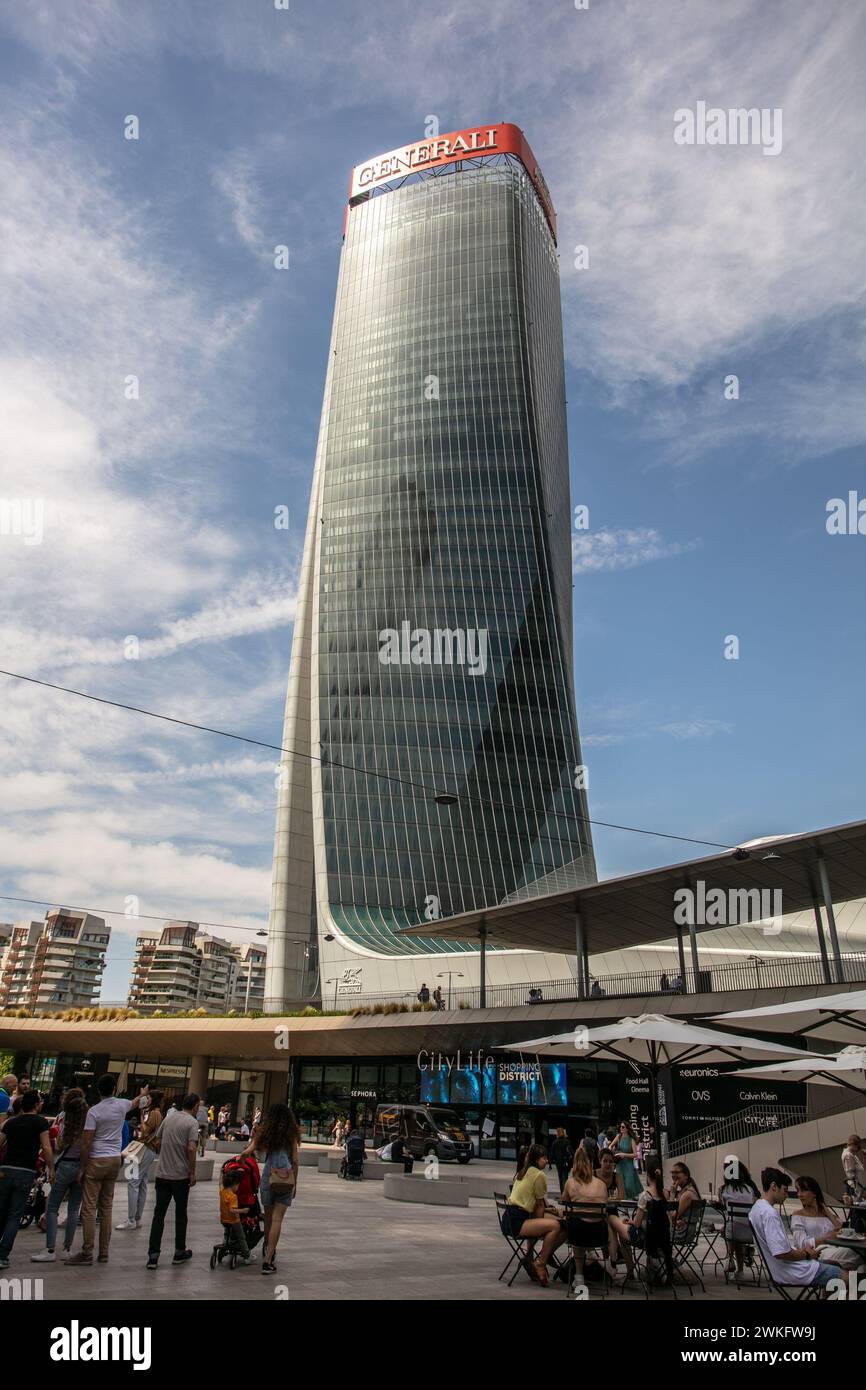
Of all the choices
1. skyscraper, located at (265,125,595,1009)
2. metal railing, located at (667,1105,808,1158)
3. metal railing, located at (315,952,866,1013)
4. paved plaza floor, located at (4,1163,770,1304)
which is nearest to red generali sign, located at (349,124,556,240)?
skyscraper, located at (265,125,595,1009)

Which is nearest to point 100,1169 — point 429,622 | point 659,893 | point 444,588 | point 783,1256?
point 783,1256

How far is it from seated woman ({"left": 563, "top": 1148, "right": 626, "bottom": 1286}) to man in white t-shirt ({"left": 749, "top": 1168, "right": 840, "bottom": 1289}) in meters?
1.59

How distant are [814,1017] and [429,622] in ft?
200

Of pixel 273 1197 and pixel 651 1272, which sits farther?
pixel 651 1272

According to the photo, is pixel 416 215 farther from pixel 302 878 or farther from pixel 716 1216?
pixel 716 1216

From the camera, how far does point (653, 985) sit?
147 ft

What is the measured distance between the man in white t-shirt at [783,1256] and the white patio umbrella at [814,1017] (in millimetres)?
4372

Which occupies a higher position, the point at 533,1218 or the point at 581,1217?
the point at 581,1217

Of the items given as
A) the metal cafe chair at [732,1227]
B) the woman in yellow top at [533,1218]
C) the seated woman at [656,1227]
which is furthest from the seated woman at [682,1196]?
the woman in yellow top at [533,1218]

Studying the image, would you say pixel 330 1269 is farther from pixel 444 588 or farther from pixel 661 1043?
pixel 444 588

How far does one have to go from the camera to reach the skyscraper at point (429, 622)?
67.6 meters

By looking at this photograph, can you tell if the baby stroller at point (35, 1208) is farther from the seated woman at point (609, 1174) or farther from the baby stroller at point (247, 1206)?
the seated woman at point (609, 1174)

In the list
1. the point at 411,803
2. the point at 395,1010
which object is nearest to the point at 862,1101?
the point at 395,1010

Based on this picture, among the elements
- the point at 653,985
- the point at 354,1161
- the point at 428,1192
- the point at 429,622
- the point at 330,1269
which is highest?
the point at 429,622
